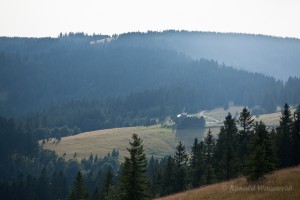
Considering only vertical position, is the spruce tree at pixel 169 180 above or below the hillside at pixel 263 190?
below

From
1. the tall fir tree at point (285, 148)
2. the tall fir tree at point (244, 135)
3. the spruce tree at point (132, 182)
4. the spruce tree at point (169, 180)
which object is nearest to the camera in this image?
the spruce tree at point (132, 182)

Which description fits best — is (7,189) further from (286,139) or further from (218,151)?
(286,139)

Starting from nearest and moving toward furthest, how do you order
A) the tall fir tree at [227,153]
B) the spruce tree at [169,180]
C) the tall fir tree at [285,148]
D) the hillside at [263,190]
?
the hillside at [263,190] < the tall fir tree at [227,153] < the tall fir tree at [285,148] < the spruce tree at [169,180]

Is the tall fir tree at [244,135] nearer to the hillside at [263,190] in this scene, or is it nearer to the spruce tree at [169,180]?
the spruce tree at [169,180]

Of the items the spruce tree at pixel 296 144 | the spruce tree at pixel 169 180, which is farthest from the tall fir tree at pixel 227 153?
the spruce tree at pixel 296 144

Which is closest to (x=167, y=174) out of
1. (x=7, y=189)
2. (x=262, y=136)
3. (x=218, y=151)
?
(x=218, y=151)

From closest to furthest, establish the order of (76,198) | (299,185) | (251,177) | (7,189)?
(299,185) → (251,177) → (76,198) → (7,189)

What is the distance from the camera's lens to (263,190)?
31656 millimetres

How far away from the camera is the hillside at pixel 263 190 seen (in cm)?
2906

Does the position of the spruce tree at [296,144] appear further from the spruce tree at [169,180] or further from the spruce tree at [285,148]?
the spruce tree at [169,180]

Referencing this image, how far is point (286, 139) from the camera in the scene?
63938mm

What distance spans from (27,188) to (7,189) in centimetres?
834

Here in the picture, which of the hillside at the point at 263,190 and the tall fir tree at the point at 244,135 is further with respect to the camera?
the tall fir tree at the point at 244,135

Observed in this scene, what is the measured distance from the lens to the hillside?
95.3 ft
